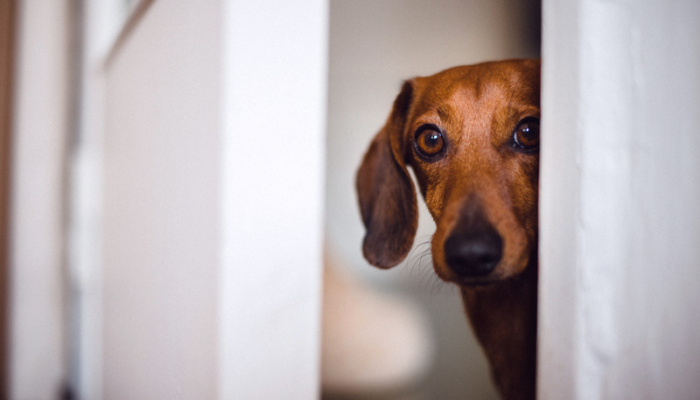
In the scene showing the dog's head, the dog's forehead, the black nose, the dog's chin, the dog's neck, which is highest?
the dog's forehead

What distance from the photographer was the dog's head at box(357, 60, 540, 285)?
19.3 inches

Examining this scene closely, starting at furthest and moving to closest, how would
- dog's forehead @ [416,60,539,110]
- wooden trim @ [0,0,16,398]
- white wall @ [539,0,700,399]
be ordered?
wooden trim @ [0,0,16,398] → dog's forehead @ [416,60,539,110] → white wall @ [539,0,700,399]

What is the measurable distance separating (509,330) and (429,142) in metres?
0.36

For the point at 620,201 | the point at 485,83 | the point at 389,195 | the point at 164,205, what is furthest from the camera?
the point at 164,205

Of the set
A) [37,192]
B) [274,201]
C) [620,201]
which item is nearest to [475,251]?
[620,201]

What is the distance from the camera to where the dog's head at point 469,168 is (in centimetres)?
49

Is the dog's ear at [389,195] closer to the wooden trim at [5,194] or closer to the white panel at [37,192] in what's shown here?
the white panel at [37,192]

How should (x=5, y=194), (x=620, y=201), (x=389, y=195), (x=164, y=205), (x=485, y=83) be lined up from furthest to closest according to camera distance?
(x=5, y=194) < (x=164, y=205) < (x=389, y=195) < (x=485, y=83) < (x=620, y=201)

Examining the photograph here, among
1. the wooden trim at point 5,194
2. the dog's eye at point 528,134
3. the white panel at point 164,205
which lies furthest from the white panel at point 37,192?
the dog's eye at point 528,134

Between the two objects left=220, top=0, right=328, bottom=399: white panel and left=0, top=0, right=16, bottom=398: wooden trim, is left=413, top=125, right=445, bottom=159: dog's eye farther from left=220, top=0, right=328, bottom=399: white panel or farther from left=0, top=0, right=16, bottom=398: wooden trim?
left=0, top=0, right=16, bottom=398: wooden trim

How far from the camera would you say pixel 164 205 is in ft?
2.73

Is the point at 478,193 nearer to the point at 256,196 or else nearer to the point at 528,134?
the point at 528,134

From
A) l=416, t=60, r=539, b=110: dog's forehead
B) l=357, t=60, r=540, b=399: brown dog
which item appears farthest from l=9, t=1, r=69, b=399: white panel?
l=416, t=60, r=539, b=110: dog's forehead

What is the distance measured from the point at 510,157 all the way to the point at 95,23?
70.6 inches
